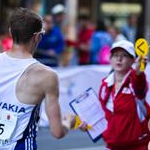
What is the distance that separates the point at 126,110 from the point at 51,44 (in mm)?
7873

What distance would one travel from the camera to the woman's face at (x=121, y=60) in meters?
6.10

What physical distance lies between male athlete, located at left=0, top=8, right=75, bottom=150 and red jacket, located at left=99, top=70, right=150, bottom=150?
1427 mm

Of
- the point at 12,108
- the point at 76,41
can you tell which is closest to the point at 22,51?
the point at 12,108

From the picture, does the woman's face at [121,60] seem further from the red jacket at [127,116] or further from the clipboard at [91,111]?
the clipboard at [91,111]

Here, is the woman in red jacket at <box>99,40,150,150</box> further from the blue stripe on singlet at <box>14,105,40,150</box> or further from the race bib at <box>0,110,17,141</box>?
the race bib at <box>0,110,17,141</box>

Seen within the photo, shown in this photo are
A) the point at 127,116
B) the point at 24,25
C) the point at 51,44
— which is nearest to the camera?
the point at 24,25

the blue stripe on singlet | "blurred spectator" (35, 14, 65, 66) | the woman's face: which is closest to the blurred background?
"blurred spectator" (35, 14, 65, 66)

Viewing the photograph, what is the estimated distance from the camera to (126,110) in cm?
589

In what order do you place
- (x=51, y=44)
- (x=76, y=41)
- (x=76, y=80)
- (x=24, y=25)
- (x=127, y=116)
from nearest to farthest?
(x=24, y=25) → (x=127, y=116) → (x=76, y=80) → (x=51, y=44) → (x=76, y=41)

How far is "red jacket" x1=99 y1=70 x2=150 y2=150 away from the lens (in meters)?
5.87

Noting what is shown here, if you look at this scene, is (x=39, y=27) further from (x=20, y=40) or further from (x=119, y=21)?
(x=119, y=21)

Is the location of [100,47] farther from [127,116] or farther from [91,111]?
[127,116]

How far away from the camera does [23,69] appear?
455 cm

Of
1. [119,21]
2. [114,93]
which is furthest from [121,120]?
[119,21]
